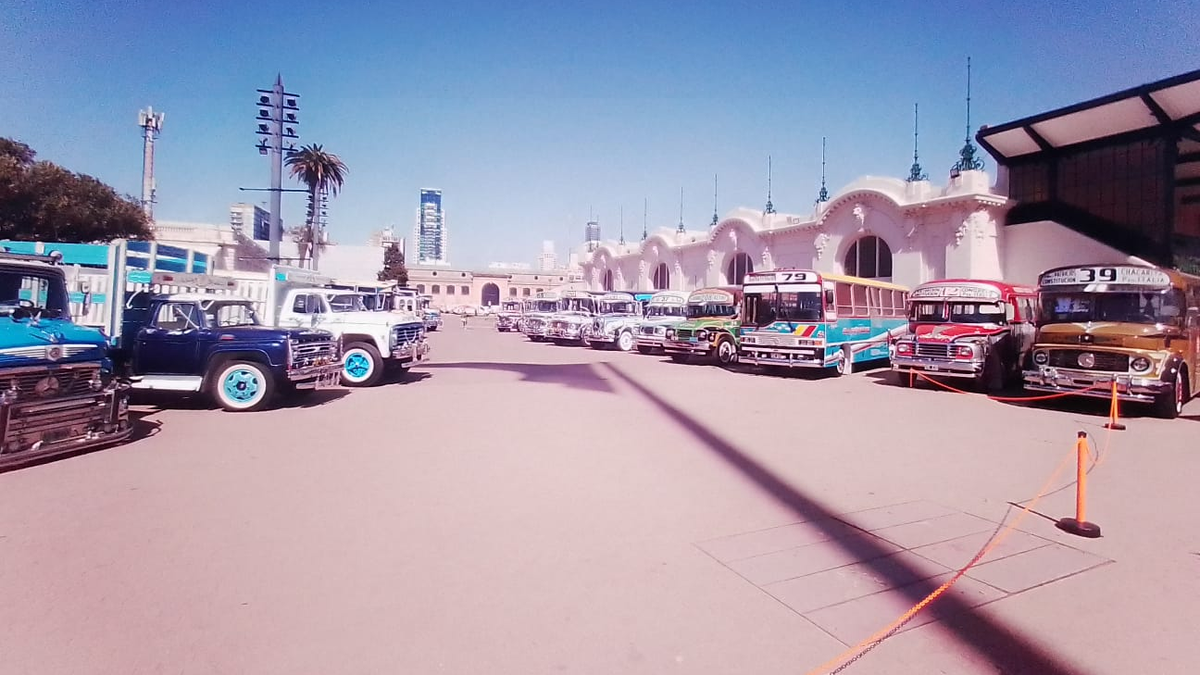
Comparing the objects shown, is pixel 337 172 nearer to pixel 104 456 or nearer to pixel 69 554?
pixel 104 456

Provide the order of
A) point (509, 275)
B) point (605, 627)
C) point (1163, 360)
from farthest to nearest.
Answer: point (509, 275) → point (1163, 360) → point (605, 627)

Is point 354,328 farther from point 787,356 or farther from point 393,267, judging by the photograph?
point 393,267

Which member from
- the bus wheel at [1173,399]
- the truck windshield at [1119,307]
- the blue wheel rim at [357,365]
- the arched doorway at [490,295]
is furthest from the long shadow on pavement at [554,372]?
the arched doorway at [490,295]

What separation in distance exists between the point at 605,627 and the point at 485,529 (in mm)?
1768

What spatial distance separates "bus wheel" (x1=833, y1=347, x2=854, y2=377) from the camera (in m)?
16.5

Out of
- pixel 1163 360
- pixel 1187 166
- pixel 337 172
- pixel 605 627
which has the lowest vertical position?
pixel 605 627

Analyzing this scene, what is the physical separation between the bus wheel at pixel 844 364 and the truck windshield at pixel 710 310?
398 centimetres

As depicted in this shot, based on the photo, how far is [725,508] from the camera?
5395 millimetres

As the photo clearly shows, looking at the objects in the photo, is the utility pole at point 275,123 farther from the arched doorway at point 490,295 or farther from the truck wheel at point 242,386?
the arched doorway at point 490,295

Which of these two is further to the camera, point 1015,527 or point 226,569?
point 1015,527

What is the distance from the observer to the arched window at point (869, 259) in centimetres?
2775

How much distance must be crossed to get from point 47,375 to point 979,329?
15996 mm

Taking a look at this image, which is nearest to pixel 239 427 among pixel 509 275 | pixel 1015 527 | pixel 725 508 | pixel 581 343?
pixel 725 508

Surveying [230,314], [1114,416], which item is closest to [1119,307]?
[1114,416]
